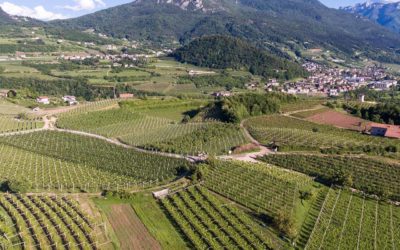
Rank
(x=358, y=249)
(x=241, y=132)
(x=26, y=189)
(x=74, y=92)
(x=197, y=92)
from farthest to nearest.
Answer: (x=197, y=92), (x=74, y=92), (x=241, y=132), (x=26, y=189), (x=358, y=249)

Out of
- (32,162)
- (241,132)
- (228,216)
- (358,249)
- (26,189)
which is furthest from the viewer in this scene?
(241,132)

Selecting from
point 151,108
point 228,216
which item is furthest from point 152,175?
point 151,108

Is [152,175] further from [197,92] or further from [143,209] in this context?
[197,92]

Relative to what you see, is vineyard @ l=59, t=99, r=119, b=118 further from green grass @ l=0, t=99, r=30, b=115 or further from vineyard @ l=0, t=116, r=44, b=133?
green grass @ l=0, t=99, r=30, b=115

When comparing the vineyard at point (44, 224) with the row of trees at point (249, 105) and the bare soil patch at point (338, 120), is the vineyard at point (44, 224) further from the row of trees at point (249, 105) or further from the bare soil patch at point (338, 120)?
the bare soil patch at point (338, 120)

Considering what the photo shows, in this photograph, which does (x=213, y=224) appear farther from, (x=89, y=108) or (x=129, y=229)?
(x=89, y=108)

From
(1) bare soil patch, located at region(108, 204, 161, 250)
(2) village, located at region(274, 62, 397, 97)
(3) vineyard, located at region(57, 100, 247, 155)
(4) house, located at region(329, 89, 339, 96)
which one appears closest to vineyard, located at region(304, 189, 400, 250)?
(1) bare soil patch, located at region(108, 204, 161, 250)
